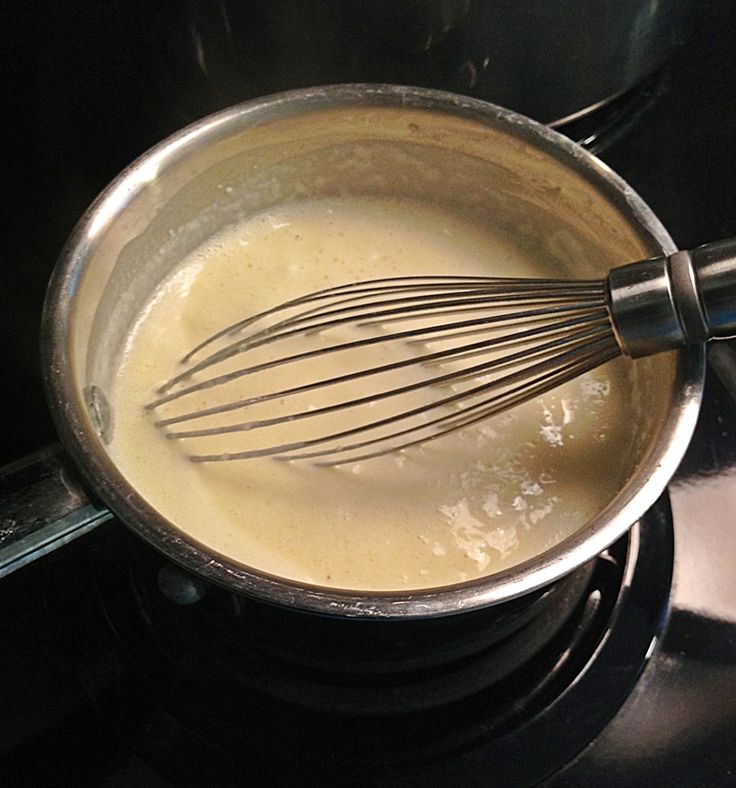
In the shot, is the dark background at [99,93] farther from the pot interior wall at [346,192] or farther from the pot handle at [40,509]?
the pot handle at [40,509]

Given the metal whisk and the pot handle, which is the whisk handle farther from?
the pot handle

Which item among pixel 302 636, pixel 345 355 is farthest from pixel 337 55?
pixel 302 636

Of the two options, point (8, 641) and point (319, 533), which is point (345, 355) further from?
point (8, 641)

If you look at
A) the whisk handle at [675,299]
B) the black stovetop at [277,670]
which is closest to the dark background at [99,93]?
the black stovetop at [277,670]

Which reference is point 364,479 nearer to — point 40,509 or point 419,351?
point 419,351

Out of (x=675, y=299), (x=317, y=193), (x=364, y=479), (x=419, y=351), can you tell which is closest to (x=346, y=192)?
(x=317, y=193)

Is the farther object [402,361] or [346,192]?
[346,192]
